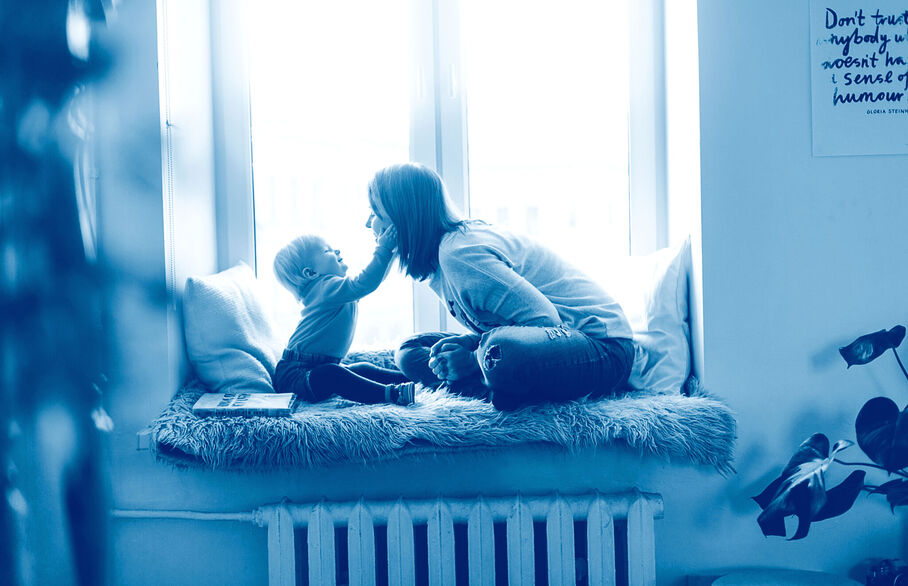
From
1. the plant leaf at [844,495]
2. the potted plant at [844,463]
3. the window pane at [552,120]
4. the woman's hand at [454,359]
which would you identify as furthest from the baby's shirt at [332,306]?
the plant leaf at [844,495]

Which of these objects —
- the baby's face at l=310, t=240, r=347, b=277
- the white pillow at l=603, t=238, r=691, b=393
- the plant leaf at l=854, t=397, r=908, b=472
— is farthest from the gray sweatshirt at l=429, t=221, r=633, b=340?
the plant leaf at l=854, t=397, r=908, b=472

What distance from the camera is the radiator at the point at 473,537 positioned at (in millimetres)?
1614

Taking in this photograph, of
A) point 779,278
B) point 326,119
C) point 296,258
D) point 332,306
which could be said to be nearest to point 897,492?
point 779,278

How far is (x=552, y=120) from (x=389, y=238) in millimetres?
731

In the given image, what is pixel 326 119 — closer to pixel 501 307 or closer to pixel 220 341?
pixel 220 341

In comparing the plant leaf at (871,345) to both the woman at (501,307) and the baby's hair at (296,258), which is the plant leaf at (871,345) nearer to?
the woman at (501,307)

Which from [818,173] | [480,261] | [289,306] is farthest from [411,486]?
[818,173]

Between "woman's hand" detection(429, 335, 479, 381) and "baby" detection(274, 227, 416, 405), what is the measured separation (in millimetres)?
84

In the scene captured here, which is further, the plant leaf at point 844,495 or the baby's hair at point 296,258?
the baby's hair at point 296,258

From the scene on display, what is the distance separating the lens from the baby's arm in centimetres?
184

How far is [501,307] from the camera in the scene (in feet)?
Answer: 5.45

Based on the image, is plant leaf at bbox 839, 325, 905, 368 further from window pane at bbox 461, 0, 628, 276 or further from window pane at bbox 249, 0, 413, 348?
window pane at bbox 249, 0, 413, 348

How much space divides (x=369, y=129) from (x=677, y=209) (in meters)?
0.92

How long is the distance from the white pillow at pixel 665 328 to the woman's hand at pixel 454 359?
41cm
